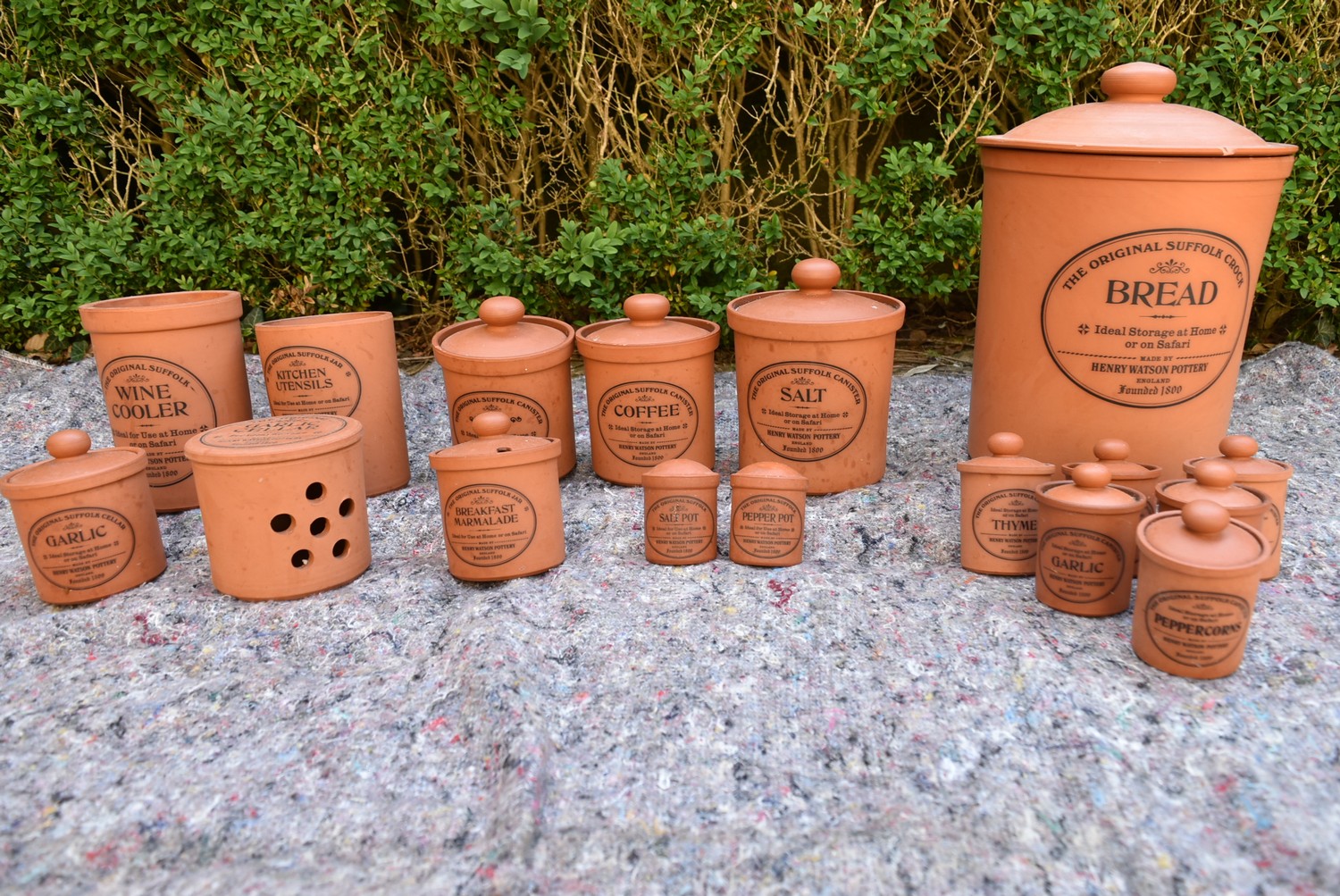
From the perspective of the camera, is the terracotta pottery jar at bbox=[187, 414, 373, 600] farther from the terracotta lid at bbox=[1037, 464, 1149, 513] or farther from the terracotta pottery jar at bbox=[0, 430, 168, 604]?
the terracotta lid at bbox=[1037, 464, 1149, 513]

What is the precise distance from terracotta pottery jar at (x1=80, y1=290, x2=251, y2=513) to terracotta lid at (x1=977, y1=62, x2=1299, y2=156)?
81.9 inches

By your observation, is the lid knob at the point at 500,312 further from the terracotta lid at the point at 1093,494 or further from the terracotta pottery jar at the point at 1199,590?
the terracotta pottery jar at the point at 1199,590

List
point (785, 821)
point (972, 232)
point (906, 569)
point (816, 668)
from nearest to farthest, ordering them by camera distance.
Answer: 1. point (785, 821)
2. point (816, 668)
3. point (906, 569)
4. point (972, 232)

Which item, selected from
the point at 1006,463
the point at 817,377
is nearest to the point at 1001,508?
the point at 1006,463

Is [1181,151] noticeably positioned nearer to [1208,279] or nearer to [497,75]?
[1208,279]

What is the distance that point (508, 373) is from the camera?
2904 millimetres

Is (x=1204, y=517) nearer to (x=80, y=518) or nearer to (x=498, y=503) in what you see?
(x=498, y=503)

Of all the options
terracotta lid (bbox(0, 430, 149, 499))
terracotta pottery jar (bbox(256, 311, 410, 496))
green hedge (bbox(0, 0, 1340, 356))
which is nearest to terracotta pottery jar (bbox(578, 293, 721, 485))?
terracotta pottery jar (bbox(256, 311, 410, 496))

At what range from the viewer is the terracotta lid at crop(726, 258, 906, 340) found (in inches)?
108

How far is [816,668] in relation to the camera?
2.10 meters

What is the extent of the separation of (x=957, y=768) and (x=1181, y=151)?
4.92 feet

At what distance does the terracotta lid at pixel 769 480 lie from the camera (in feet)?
8.00

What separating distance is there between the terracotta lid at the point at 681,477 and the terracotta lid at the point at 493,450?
232 mm

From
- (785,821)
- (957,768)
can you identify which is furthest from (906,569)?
(785,821)
